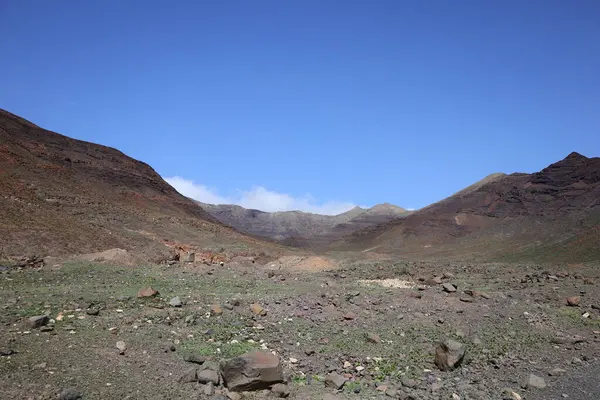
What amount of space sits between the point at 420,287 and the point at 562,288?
214 inches

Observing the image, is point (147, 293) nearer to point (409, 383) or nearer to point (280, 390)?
point (280, 390)

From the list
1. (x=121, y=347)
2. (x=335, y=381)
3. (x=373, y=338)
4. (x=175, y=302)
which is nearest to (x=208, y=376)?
(x=121, y=347)

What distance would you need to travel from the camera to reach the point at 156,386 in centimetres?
715

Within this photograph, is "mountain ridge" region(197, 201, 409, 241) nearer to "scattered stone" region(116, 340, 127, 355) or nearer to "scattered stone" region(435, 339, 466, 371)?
"scattered stone" region(435, 339, 466, 371)

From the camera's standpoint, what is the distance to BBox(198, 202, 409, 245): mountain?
152875mm

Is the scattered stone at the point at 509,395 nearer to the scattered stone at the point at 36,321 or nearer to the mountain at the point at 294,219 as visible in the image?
the scattered stone at the point at 36,321

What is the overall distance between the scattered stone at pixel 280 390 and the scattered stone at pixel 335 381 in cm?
89

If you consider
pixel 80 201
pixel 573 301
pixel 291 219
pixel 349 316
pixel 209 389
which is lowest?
pixel 209 389

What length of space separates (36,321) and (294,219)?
165 metres

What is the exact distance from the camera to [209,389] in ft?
23.6

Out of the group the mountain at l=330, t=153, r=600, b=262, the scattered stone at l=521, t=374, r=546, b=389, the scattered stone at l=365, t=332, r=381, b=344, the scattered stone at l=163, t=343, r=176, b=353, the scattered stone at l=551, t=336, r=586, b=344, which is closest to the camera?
the scattered stone at l=163, t=343, r=176, b=353

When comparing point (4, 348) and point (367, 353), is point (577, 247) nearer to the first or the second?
point (367, 353)

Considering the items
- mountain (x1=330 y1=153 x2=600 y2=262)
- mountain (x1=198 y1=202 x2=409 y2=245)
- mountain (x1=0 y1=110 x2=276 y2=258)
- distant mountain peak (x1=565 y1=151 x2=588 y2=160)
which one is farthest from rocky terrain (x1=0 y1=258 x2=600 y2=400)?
mountain (x1=198 y1=202 x2=409 y2=245)

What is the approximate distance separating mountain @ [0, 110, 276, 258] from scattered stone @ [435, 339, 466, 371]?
1566cm
